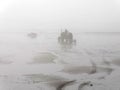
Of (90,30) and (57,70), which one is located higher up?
(90,30)

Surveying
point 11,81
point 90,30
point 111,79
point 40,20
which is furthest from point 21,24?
point 111,79

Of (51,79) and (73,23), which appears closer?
(51,79)

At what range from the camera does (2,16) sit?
453cm

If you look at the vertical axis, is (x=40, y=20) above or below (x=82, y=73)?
above

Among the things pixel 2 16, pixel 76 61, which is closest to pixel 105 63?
pixel 76 61

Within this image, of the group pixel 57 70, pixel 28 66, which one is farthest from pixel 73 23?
pixel 28 66

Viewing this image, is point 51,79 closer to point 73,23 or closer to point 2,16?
point 73,23

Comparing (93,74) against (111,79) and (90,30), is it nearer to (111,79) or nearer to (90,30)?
(111,79)

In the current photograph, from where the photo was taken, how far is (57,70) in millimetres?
4270

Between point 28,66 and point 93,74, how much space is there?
155 cm

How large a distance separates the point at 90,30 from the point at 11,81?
2263 mm

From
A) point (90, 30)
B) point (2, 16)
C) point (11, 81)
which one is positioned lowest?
point (11, 81)

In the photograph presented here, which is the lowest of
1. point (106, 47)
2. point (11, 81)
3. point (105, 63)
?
point (11, 81)

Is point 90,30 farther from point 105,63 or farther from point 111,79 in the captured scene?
point 111,79
